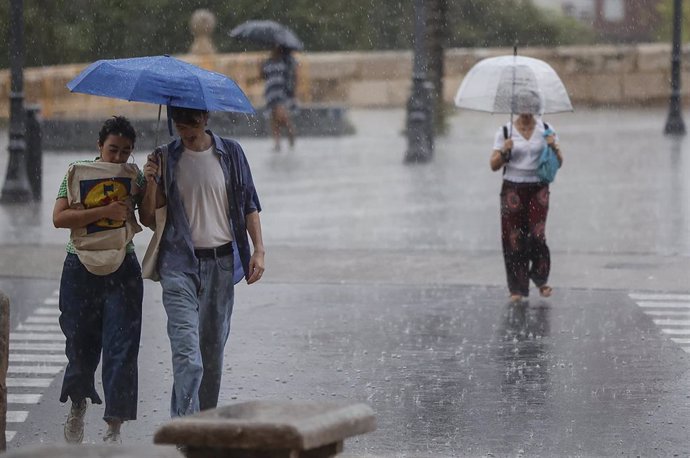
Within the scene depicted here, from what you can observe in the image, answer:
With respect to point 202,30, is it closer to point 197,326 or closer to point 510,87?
point 510,87

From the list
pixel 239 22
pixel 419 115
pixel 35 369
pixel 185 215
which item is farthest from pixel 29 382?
pixel 239 22

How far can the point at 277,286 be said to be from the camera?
41.6 ft

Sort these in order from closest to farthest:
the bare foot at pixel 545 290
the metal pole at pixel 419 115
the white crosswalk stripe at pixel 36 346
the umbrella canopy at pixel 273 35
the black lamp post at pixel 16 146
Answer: the white crosswalk stripe at pixel 36 346 < the bare foot at pixel 545 290 < the black lamp post at pixel 16 146 < the metal pole at pixel 419 115 < the umbrella canopy at pixel 273 35

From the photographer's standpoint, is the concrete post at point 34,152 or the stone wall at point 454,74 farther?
the stone wall at point 454,74

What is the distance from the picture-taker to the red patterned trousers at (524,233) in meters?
11.6

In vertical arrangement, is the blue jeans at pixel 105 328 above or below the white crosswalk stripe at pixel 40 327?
above

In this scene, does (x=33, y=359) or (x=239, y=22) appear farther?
(x=239, y=22)

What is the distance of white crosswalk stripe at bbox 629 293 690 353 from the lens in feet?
34.5

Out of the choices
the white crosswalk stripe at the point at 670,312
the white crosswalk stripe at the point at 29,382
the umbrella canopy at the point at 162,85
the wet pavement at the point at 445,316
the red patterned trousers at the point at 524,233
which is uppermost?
the umbrella canopy at the point at 162,85

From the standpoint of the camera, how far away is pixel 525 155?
11.4 metres

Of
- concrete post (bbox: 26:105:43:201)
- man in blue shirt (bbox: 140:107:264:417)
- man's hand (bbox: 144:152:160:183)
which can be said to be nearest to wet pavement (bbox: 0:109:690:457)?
concrete post (bbox: 26:105:43:201)

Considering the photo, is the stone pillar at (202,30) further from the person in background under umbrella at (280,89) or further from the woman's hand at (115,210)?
the woman's hand at (115,210)

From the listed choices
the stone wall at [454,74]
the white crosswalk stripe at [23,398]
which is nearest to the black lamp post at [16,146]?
the white crosswalk stripe at [23,398]

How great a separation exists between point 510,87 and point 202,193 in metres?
4.79
